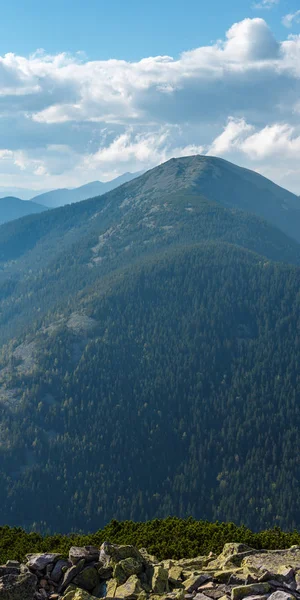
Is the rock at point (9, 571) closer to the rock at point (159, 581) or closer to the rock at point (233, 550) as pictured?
the rock at point (159, 581)

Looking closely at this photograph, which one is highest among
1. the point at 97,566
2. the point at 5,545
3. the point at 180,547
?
the point at 97,566

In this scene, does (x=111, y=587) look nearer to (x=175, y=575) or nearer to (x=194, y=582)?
(x=175, y=575)

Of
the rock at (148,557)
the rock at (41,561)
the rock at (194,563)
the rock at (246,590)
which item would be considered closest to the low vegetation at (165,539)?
the rock at (148,557)

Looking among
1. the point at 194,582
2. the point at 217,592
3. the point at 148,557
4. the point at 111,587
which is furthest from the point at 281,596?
the point at 148,557

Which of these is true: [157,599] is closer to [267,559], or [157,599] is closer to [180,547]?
[267,559]

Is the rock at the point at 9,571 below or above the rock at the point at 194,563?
above

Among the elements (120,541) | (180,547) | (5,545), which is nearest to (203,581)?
(180,547)
